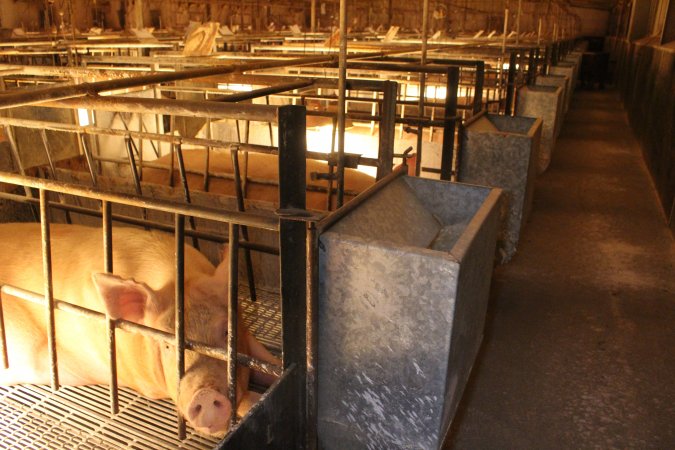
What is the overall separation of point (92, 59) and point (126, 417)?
540 centimetres

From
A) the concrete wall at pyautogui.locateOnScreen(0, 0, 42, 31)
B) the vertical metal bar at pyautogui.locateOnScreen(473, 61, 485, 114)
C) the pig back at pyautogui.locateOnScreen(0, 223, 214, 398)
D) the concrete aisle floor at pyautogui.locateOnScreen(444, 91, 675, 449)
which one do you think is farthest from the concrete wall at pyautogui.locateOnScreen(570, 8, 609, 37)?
the pig back at pyautogui.locateOnScreen(0, 223, 214, 398)

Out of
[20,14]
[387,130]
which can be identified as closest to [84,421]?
[387,130]

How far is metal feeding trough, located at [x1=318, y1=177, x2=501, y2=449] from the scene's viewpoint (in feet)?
6.54

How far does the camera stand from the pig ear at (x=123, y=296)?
89.0 inches

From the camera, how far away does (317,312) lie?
83.4 inches

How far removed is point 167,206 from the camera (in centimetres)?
194

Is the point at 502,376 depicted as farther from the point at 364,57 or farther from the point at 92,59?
the point at 92,59

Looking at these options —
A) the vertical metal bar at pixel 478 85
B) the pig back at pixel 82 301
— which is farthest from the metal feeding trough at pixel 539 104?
the pig back at pixel 82 301

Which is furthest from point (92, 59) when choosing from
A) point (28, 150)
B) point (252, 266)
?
point (252, 266)

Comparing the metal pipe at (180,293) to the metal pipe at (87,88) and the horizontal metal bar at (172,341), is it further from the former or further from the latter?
the metal pipe at (87,88)

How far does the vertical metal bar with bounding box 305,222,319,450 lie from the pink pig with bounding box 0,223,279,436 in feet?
1.00

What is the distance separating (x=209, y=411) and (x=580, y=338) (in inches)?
114

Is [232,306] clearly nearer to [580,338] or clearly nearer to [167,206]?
[167,206]

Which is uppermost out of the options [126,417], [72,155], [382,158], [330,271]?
[382,158]
